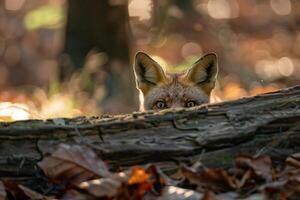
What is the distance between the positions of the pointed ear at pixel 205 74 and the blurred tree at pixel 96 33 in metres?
4.54

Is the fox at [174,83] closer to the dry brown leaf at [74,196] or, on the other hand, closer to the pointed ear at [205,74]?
the pointed ear at [205,74]

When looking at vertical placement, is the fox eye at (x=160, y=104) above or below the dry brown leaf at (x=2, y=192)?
below

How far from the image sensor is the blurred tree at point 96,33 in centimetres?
1283

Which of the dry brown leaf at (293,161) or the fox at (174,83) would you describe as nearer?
the dry brown leaf at (293,161)

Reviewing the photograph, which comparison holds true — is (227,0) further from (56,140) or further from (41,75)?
(56,140)

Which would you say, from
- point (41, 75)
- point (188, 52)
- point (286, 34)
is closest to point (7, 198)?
point (188, 52)

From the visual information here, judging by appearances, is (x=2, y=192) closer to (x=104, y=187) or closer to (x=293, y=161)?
(x=104, y=187)

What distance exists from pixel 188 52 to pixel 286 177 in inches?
574

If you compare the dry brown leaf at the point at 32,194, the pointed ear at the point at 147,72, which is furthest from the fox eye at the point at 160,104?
the dry brown leaf at the point at 32,194

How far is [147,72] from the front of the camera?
8.10 m

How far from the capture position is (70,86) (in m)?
10.5

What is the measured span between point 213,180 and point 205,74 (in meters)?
4.05

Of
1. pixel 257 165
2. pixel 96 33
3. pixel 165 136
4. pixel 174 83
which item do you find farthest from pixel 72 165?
pixel 96 33

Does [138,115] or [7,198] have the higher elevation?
[138,115]
